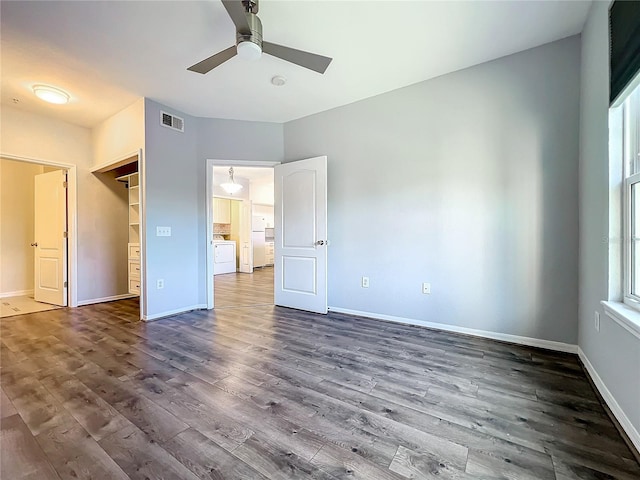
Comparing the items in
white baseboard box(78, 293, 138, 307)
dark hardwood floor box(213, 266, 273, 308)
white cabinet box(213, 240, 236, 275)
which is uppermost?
white cabinet box(213, 240, 236, 275)

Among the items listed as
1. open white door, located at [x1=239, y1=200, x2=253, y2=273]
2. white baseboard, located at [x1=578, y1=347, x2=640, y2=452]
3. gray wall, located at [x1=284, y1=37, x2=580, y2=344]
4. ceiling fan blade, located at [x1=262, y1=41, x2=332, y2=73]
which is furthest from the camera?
open white door, located at [x1=239, y1=200, x2=253, y2=273]

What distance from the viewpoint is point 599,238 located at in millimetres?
1840

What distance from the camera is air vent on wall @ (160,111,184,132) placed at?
349cm

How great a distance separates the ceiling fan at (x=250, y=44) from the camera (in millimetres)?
1625

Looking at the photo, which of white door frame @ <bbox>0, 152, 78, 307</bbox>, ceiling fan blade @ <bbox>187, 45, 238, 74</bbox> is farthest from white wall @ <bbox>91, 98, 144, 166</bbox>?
ceiling fan blade @ <bbox>187, 45, 238, 74</bbox>

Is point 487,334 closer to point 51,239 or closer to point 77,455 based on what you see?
point 77,455

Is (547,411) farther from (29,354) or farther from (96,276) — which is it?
(96,276)

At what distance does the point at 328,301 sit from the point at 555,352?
231cm

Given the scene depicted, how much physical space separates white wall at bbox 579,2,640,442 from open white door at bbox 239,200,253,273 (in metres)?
7.08

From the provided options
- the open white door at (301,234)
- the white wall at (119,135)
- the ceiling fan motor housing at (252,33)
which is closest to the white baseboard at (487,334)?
the open white door at (301,234)

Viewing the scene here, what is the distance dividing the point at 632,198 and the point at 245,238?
7.62 m

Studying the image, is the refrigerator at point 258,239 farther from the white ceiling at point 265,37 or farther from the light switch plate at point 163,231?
the white ceiling at point 265,37

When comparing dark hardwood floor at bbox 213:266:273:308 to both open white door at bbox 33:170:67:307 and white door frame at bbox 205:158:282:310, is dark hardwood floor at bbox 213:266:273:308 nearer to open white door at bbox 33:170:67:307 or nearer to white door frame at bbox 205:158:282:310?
white door frame at bbox 205:158:282:310

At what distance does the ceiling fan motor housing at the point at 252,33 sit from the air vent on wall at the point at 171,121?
7.34ft
